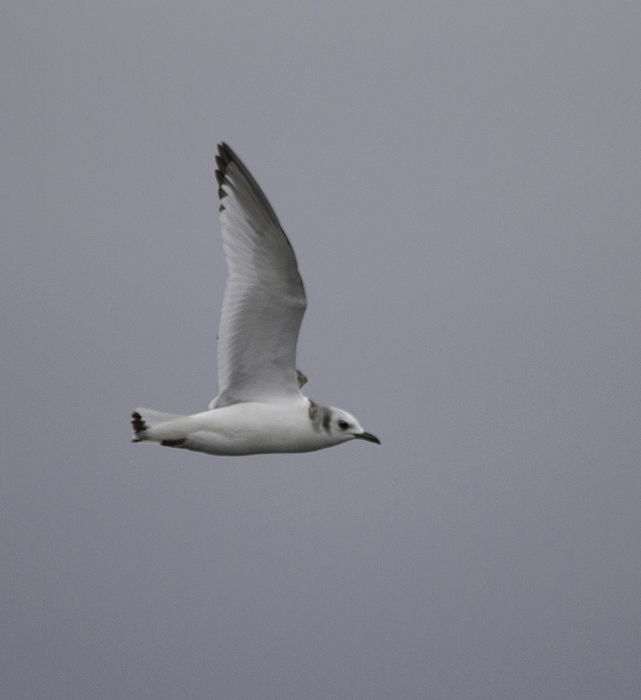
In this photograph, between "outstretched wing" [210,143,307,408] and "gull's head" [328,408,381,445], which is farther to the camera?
"gull's head" [328,408,381,445]

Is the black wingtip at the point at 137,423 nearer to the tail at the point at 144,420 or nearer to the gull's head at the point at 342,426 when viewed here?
the tail at the point at 144,420

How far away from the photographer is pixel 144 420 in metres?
17.1

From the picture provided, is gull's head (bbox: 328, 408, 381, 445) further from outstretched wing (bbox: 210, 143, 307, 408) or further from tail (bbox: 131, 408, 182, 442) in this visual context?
tail (bbox: 131, 408, 182, 442)

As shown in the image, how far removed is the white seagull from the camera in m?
17.1

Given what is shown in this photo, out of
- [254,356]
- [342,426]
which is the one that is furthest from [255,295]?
[342,426]

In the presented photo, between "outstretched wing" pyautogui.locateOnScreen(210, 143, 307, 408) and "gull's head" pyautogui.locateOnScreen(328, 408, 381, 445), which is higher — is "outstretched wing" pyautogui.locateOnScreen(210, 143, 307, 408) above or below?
above

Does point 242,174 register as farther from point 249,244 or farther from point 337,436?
point 337,436

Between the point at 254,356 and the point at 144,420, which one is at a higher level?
the point at 254,356

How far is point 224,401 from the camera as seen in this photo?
17.5 meters


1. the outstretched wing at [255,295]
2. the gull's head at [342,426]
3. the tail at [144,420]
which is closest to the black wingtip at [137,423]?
the tail at [144,420]

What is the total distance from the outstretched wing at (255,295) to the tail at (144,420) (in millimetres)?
624

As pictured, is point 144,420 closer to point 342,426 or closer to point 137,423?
point 137,423

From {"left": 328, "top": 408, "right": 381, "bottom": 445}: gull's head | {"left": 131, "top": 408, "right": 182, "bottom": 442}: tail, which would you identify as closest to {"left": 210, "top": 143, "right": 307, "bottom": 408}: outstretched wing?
{"left": 328, "top": 408, "right": 381, "bottom": 445}: gull's head

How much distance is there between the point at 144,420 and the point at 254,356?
0.94 meters
